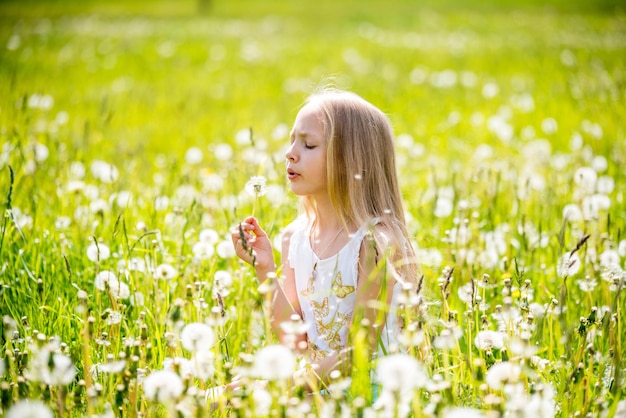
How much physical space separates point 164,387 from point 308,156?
117 centimetres

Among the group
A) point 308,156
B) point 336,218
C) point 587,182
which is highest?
point 308,156

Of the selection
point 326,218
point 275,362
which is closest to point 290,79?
point 326,218

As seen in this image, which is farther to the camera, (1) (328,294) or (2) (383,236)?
(1) (328,294)

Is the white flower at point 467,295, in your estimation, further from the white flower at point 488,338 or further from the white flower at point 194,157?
the white flower at point 194,157

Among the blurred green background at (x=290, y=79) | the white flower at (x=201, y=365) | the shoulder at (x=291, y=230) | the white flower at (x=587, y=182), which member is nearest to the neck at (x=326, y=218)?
the shoulder at (x=291, y=230)

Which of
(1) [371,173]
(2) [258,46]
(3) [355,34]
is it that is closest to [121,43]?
(2) [258,46]

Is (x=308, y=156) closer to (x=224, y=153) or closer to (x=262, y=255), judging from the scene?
(x=262, y=255)

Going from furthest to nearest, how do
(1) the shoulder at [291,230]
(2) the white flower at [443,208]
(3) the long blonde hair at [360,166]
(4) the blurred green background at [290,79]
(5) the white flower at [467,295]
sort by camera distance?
(4) the blurred green background at [290,79] → (2) the white flower at [443,208] → (1) the shoulder at [291,230] → (3) the long blonde hair at [360,166] → (5) the white flower at [467,295]

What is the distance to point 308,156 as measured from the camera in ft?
8.73

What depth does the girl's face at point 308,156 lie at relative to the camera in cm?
265

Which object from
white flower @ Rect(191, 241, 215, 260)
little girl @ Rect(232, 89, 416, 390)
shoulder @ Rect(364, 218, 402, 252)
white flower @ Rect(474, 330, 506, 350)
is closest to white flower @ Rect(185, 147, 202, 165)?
white flower @ Rect(191, 241, 215, 260)

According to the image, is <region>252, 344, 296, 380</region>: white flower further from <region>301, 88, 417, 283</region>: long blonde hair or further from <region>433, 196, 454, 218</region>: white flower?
<region>433, 196, 454, 218</region>: white flower

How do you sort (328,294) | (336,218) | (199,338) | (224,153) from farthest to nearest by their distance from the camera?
(224,153)
(336,218)
(328,294)
(199,338)

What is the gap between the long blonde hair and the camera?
2.64 metres
